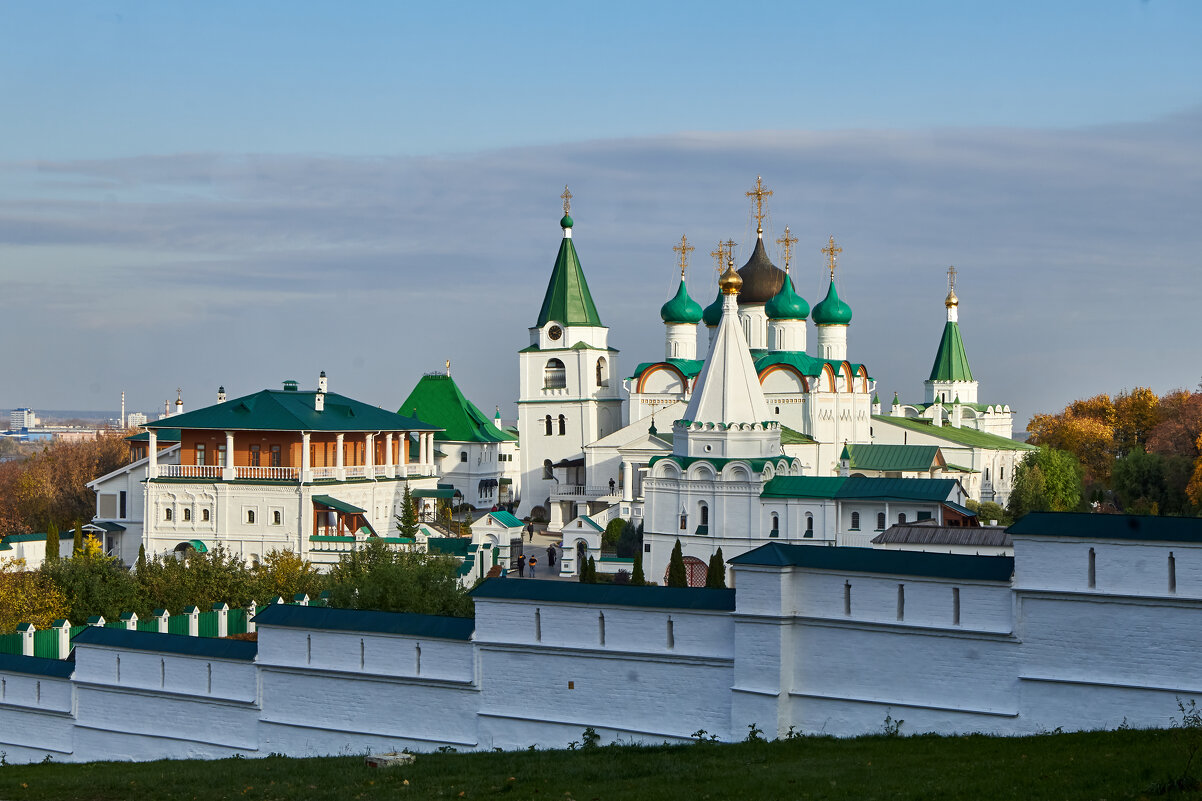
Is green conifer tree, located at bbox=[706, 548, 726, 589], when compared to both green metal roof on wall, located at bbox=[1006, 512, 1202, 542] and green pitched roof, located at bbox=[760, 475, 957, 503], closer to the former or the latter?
green pitched roof, located at bbox=[760, 475, 957, 503]

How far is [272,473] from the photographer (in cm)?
3638

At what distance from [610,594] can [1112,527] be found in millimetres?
5002

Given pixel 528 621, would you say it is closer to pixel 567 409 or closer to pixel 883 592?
pixel 883 592

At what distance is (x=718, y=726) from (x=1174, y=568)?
463 centimetres

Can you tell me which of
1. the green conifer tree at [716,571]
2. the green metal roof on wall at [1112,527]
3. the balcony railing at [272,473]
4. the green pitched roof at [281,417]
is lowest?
the green conifer tree at [716,571]

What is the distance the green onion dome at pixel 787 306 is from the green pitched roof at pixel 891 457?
444cm

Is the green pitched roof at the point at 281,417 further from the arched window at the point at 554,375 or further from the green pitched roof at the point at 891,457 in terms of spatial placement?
the green pitched roof at the point at 891,457

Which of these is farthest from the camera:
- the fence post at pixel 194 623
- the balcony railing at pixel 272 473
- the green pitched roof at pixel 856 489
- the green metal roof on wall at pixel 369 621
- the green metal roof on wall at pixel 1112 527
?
the balcony railing at pixel 272 473

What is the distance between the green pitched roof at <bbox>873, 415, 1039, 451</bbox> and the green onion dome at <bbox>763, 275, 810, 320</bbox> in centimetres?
910

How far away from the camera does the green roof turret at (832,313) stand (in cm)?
4741

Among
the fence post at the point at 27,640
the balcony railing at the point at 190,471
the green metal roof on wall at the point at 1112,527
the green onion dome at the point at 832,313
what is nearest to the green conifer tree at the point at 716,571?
the fence post at the point at 27,640

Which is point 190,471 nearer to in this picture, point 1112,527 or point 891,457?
point 891,457

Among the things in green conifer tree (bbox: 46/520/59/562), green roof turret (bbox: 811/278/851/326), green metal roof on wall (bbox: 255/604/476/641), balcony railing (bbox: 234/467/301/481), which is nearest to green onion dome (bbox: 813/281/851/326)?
green roof turret (bbox: 811/278/851/326)

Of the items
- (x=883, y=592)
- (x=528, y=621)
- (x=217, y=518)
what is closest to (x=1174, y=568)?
(x=883, y=592)
